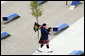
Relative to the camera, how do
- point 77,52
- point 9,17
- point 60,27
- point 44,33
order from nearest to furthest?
1. point 77,52
2. point 44,33
3. point 60,27
4. point 9,17

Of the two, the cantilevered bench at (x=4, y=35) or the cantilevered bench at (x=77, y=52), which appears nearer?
the cantilevered bench at (x=77, y=52)

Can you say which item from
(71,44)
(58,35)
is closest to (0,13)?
(58,35)

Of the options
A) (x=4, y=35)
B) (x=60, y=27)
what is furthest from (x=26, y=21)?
(x=4, y=35)

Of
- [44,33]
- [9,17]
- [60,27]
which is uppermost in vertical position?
[9,17]

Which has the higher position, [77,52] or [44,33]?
[44,33]

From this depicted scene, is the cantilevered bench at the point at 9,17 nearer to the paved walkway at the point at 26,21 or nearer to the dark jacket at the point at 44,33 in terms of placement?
the paved walkway at the point at 26,21

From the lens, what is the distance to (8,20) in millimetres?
29703

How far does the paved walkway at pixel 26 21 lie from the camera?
78.7 feet

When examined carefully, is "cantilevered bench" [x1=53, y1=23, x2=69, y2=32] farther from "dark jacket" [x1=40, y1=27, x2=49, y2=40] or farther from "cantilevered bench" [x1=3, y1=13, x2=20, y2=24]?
"cantilevered bench" [x1=3, y1=13, x2=20, y2=24]

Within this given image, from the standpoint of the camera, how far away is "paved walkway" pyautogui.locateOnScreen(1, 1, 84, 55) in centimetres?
2400

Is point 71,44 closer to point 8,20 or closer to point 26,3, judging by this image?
point 8,20

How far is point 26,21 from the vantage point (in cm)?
2977

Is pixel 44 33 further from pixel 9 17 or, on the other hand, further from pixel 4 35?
pixel 9 17

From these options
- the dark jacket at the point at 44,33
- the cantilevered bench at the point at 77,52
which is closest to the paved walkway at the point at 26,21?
the dark jacket at the point at 44,33
